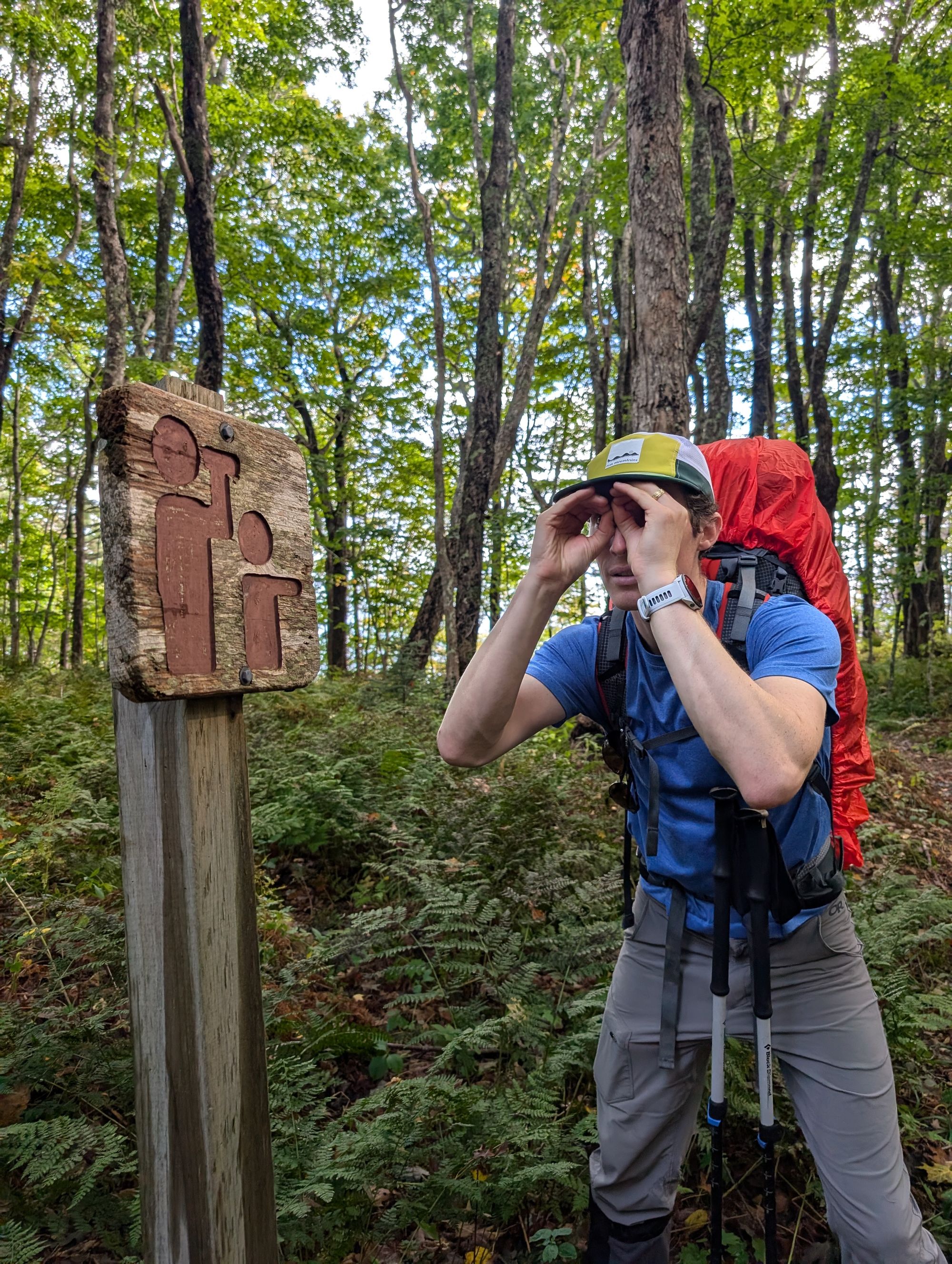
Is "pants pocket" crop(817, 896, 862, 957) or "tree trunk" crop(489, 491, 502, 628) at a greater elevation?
"tree trunk" crop(489, 491, 502, 628)

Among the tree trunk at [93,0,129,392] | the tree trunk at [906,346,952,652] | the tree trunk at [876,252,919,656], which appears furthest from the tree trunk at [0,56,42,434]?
the tree trunk at [906,346,952,652]

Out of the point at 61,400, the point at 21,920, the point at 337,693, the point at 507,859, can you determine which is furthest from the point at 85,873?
the point at 61,400

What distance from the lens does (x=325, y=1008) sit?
3.45 metres

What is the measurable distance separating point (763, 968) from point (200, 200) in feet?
31.7

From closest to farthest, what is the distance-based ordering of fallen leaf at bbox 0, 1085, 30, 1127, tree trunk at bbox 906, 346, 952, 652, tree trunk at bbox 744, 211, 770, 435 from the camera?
fallen leaf at bbox 0, 1085, 30, 1127
tree trunk at bbox 906, 346, 952, 652
tree trunk at bbox 744, 211, 770, 435

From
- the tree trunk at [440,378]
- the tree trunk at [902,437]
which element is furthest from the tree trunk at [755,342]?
the tree trunk at [440,378]

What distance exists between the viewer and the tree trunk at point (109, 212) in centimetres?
872

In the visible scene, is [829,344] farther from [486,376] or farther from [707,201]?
[486,376]

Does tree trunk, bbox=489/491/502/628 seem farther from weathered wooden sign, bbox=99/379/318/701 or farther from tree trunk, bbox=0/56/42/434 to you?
tree trunk, bbox=0/56/42/434

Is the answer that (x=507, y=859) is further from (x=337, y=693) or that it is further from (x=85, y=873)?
(x=337, y=693)

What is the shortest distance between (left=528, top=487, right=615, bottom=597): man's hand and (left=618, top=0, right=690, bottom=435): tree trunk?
2.91 m

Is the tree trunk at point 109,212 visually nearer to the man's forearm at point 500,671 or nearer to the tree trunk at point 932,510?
the man's forearm at point 500,671

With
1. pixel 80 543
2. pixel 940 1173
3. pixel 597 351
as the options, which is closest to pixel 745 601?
pixel 940 1173

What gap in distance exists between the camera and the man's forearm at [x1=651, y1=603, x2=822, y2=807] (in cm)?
167
